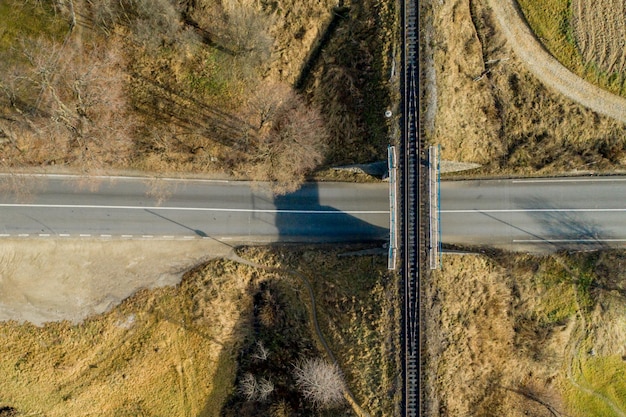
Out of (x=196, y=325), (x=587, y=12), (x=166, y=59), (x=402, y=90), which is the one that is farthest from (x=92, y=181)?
(x=587, y=12)

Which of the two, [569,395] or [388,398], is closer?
[388,398]

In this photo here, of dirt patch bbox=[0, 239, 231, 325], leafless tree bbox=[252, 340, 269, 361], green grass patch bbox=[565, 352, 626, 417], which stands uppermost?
dirt patch bbox=[0, 239, 231, 325]

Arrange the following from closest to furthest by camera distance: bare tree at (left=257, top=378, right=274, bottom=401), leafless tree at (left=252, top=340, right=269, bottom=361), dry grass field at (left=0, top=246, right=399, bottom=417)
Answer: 1. dry grass field at (left=0, top=246, right=399, bottom=417)
2. bare tree at (left=257, top=378, right=274, bottom=401)
3. leafless tree at (left=252, top=340, right=269, bottom=361)

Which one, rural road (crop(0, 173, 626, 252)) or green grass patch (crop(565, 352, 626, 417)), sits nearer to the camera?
rural road (crop(0, 173, 626, 252))

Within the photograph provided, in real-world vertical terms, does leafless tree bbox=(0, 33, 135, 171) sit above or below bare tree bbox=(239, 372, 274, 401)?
above

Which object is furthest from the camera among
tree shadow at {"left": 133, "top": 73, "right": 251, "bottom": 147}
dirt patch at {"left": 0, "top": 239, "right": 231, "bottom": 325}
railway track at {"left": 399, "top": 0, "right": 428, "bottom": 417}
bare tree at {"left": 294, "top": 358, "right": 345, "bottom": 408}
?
tree shadow at {"left": 133, "top": 73, "right": 251, "bottom": 147}

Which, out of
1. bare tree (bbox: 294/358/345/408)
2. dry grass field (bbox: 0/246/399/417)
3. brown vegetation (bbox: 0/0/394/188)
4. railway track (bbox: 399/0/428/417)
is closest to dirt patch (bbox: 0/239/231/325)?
dry grass field (bbox: 0/246/399/417)

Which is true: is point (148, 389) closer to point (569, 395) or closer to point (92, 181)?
point (92, 181)

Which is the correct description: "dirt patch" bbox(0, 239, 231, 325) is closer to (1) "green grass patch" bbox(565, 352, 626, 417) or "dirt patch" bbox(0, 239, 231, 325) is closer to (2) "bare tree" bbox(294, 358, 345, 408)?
(2) "bare tree" bbox(294, 358, 345, 408)
